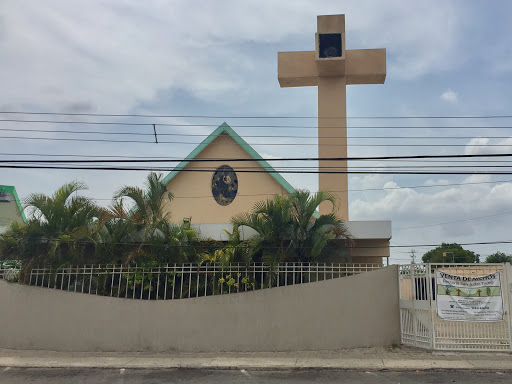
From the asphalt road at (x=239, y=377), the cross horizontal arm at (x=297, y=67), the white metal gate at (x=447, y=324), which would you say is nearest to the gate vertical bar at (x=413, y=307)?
the white metal gate at (x=447, y=324)

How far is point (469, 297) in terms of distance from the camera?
37.6ft

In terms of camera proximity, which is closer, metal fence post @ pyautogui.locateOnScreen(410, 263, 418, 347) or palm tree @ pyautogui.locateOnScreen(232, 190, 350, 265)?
metal fence post @ pyautogui.locateOnScreen(410, 263, 418, 347)

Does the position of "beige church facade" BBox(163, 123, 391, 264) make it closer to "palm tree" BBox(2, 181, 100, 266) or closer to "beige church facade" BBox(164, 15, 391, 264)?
"beige church facade" BBox(164, 15, 391, 264)

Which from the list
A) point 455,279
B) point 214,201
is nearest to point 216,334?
point 455,279

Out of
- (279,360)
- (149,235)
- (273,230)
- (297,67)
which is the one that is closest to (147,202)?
(149,235)

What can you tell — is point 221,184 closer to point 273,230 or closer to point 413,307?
point 273,230

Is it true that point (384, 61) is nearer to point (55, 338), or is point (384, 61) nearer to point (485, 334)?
point (485, 334)

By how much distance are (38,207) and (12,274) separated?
2.00 metres

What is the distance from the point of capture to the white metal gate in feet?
37.0

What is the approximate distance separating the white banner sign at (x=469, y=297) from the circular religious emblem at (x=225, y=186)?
8.94m

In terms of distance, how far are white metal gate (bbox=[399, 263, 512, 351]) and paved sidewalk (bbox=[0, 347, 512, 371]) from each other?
221mm

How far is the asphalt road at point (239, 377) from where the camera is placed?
30.7 feet

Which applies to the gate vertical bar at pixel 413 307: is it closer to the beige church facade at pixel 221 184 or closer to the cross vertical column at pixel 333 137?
the cross vertical column at pixel 333 137

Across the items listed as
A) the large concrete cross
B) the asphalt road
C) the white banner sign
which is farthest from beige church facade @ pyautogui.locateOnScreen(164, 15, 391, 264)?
the asphalt road
